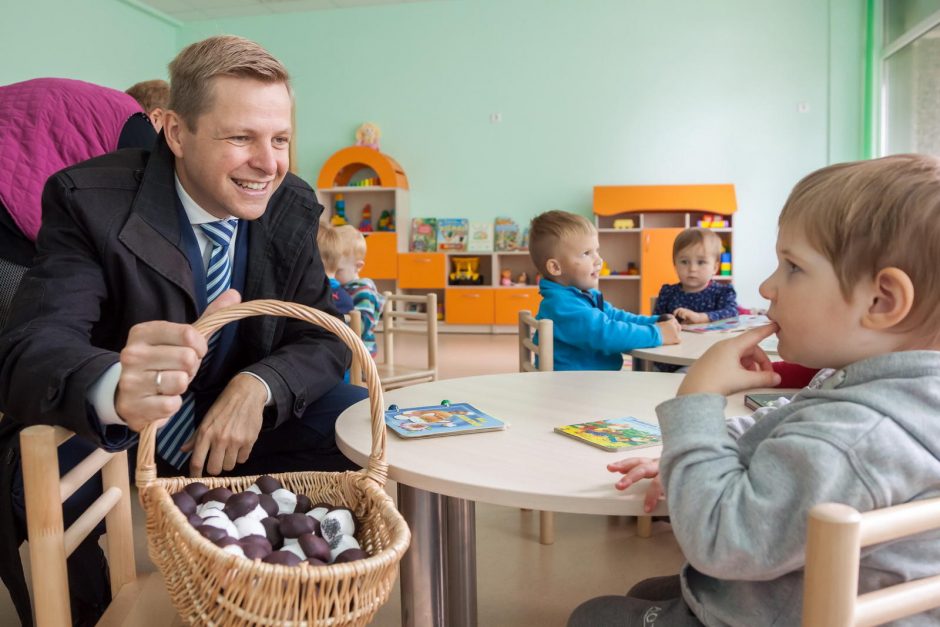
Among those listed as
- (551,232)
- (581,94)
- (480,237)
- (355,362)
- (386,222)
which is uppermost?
(581,94)

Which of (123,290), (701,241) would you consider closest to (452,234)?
(701,241)

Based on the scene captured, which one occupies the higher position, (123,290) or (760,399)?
(123,290)

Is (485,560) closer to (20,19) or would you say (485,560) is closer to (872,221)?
(872,221)

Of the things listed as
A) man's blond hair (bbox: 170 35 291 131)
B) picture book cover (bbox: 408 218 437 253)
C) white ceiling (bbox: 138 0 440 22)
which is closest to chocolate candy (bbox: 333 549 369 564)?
man's blond hair (bbox: 170 35 291 131)

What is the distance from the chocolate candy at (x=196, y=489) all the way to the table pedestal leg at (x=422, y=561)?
0.93 feet

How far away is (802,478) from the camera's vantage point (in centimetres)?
67

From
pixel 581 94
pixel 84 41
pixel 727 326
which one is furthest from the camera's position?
pixel 581 94

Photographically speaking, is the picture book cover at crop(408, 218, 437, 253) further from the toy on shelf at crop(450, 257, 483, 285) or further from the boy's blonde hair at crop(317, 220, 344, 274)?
the boy's blonde hair at crop(317, 220, 344, 274)

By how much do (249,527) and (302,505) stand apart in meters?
0.13

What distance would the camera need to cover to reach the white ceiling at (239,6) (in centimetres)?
730

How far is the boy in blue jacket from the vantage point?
7.46ft

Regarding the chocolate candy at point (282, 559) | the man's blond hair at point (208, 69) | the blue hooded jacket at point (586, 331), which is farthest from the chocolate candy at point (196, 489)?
the blue hooded jacket at point (586, 331)

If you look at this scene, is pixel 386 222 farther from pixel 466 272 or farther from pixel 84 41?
pixel 84 41

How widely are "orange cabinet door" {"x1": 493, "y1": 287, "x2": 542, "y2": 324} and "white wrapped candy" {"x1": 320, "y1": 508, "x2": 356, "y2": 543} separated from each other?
6.01 metres
